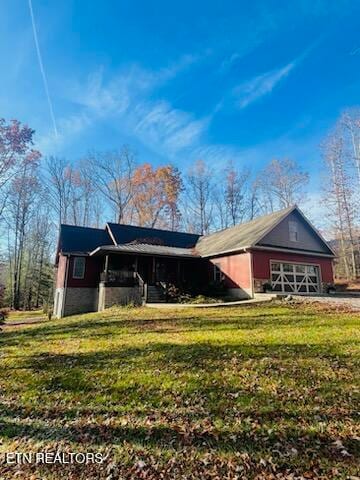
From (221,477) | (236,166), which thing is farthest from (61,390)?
(236,166)

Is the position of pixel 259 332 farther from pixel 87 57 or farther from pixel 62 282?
pixel 62 282

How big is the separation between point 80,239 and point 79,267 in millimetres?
2659

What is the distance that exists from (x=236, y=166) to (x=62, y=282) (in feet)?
80.3

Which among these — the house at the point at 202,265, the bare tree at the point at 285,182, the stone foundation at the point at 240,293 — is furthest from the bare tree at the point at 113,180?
the stone foundation at the point at 240,293

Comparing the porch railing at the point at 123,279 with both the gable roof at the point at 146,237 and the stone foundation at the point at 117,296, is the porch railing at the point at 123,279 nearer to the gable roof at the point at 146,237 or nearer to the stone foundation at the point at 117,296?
the stone foundation at the point at 117,296

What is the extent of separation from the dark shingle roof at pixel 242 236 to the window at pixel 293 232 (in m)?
0.97

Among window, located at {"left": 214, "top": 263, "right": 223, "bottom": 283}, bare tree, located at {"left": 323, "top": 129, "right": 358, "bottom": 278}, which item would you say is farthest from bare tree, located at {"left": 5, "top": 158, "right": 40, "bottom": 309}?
bare tree, located at {"left": 323, "top": 129, "right": 358, "bottom": 278}

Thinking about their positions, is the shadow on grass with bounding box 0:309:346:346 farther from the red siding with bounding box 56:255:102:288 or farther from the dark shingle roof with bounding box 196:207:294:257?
the red siding with bounding box 56:255:102:288

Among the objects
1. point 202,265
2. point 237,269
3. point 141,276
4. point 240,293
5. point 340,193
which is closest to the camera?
point 240,293

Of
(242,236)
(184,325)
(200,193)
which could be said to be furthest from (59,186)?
(184,325)

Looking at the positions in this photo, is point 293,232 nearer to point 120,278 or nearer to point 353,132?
point 353,132

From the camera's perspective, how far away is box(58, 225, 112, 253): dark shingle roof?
19819 millimetres

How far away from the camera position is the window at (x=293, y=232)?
1914 centimetres

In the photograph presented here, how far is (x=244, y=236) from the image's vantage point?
18.7 metres
